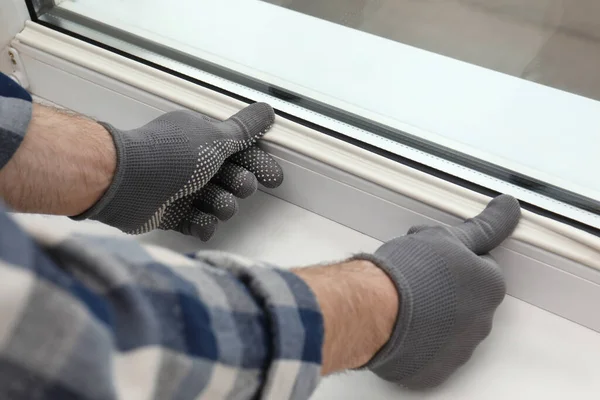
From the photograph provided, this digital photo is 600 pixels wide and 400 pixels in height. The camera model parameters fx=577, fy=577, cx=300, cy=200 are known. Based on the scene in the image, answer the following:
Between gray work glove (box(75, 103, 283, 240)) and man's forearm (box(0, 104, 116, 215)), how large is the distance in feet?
0.05

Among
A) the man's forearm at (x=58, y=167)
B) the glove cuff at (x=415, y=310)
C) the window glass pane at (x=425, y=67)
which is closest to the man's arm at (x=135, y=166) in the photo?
the man's forearm at (x=58, y=167)

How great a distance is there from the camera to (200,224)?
0.79 m

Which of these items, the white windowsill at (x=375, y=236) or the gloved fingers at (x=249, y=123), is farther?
the gloved fingers at (x=249, y=123)

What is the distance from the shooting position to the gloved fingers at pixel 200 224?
790 millimetres

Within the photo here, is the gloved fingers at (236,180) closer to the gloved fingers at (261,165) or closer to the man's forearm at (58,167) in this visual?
the gloved fingers at (261,165)

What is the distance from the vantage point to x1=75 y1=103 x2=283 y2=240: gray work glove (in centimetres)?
71

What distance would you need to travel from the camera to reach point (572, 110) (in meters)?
0.85

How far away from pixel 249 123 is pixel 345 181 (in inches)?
6.1

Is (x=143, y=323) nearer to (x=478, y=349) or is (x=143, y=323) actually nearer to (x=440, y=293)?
(x=440, y=293)

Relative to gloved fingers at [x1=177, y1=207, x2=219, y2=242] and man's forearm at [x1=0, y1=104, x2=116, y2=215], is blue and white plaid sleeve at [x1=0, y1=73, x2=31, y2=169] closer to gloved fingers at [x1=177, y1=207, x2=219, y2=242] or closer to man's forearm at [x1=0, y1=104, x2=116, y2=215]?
man's forearm at [x1=0, y1=104, x2=116, y2=215]

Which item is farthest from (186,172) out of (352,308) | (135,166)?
(352,308)

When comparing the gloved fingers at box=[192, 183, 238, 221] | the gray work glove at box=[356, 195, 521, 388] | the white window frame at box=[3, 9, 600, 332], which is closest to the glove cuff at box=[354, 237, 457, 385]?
the gray work glove at box=[356, 195, 521, 388]

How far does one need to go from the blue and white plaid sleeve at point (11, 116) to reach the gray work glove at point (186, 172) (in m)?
0.10

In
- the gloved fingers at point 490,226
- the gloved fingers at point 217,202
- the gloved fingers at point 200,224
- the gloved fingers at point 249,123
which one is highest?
the gloved fingers at point 249,123
